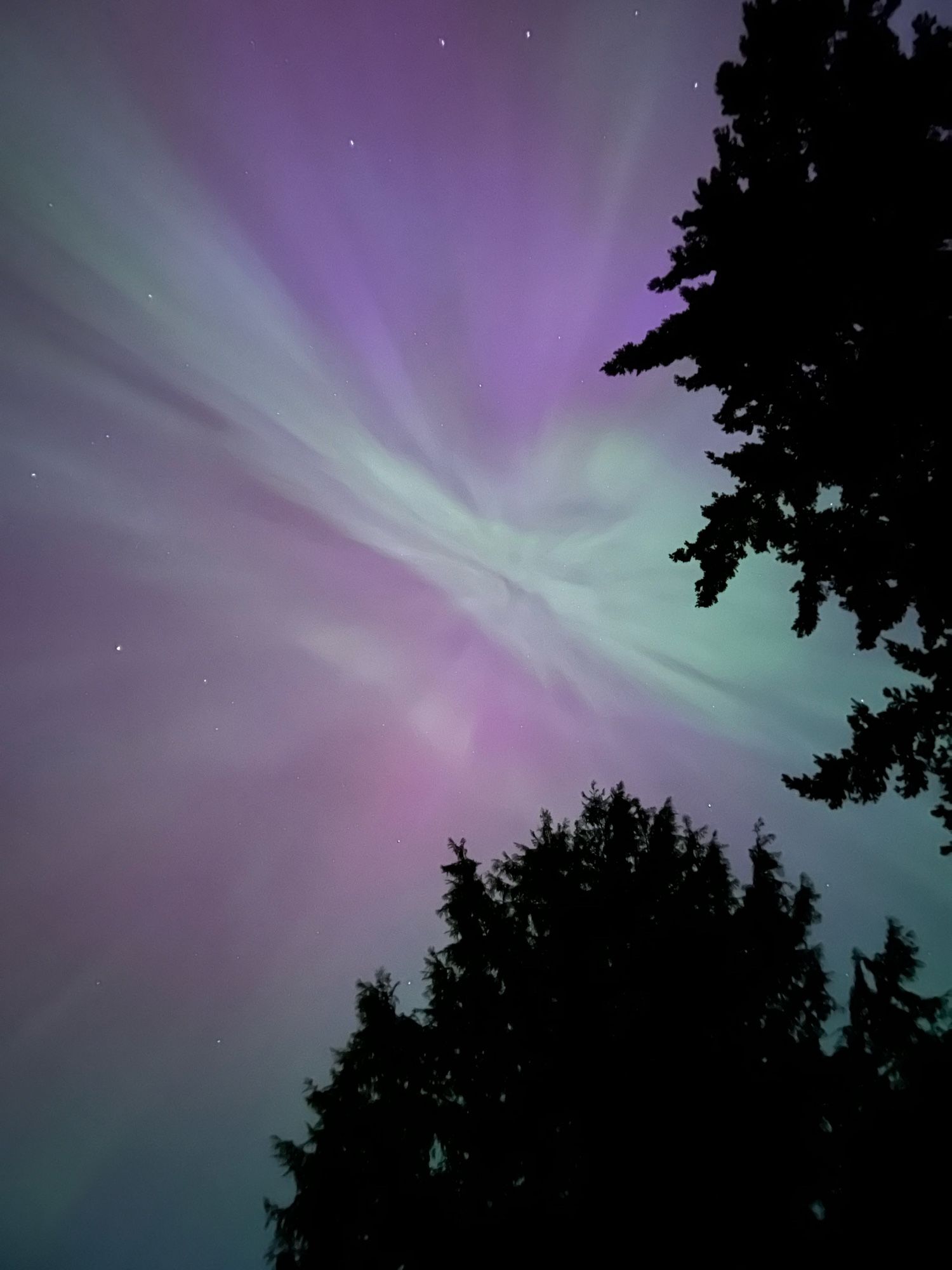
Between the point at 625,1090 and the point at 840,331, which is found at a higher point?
the point at 840,331

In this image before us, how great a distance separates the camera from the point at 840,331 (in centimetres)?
480

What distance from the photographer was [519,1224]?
6121 millimetres

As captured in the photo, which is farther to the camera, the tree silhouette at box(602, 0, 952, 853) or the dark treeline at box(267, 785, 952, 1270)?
the dark treeline at box(267, 785, 952, 1270)

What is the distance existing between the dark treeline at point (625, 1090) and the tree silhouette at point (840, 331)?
16.1 ft

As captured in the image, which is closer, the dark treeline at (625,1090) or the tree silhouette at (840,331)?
the tree silhouette at (840,331)

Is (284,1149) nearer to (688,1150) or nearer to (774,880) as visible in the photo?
(688,1150)

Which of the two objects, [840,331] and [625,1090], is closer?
[840,331]

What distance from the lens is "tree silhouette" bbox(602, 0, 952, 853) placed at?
12.6 ft

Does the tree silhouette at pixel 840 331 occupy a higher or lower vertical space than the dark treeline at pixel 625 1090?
higher

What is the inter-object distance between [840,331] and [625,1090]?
30.1 ft

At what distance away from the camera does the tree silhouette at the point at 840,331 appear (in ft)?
12.6

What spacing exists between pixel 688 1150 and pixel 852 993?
3530mm

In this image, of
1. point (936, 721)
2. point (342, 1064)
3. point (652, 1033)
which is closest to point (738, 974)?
point (652, 1033)

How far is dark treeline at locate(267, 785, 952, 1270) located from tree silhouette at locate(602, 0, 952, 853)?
4908mm
